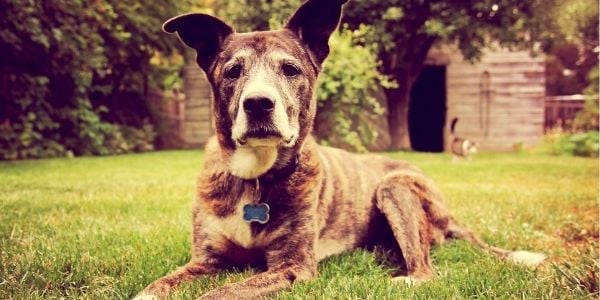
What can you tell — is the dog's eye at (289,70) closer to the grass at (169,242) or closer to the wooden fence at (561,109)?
the grass at (169,242)

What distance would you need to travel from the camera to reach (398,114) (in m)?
15.5

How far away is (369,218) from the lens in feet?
11.6

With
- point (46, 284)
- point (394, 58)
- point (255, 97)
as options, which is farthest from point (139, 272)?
point (394, 58)

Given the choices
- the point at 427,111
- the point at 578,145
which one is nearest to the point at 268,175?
the point at 578,145

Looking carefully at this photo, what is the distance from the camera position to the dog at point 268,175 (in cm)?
263

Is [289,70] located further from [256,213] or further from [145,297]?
[145,297]

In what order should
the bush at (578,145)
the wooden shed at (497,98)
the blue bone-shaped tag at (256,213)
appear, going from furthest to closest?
1. the wooden shed at (497,98)
2. the bush at (578,145)
3. the blue bone-shaped tag at (256,213)

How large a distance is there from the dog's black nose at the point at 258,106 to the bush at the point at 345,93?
23.0ft

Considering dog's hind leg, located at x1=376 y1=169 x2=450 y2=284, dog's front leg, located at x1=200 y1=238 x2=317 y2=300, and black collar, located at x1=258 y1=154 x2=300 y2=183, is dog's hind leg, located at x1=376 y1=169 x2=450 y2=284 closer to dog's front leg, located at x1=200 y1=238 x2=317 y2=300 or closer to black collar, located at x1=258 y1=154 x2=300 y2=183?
dog's front leg, located at x1=200 y1=238 x2=317 y2=300

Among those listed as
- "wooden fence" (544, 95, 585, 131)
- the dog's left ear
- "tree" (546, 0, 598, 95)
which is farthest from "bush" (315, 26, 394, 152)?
"wooden fence" (544, 95, 585, 131)

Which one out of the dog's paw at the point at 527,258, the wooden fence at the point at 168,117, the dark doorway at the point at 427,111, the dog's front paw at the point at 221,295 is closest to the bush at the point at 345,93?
the wooden fence at the point at 168,117

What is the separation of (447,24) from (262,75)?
1116 cm

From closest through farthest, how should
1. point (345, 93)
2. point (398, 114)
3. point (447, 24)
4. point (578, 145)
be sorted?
point (345, 93) → point (447, 24) → point (578, 145) → point (398, 114)

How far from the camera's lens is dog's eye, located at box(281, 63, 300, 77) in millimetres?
2848
